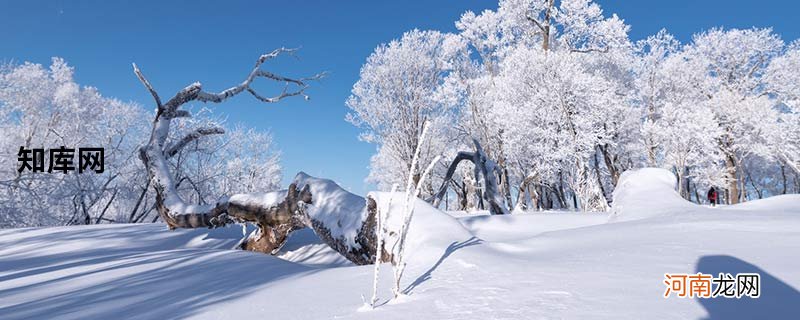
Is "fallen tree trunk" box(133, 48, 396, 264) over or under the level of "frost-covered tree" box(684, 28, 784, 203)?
under

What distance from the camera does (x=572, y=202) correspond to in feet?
60.5

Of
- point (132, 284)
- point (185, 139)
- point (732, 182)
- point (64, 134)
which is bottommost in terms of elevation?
point (132, 284)

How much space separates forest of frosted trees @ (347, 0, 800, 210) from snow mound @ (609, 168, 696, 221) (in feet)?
22.1

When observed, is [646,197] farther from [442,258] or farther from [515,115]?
[515,115]

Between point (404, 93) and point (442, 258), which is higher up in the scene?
point (404, 93)

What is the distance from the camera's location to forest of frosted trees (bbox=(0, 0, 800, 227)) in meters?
13.4

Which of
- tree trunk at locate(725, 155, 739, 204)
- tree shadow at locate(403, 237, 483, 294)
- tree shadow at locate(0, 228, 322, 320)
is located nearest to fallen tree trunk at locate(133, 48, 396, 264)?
tree shadow at locate(0, 228, 322, 320)

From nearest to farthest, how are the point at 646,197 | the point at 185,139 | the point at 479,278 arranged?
the point at 479,278, the point at 646,197, the point at 185,139

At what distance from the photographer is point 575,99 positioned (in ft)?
45.9

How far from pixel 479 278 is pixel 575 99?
1405cm

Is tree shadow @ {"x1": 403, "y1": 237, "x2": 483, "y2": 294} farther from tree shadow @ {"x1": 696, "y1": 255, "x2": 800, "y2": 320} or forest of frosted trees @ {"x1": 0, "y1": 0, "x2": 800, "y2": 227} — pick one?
forest of frosted trees @ {"x1": 0, "y1": 0, "x2": 800, "y2": 227}

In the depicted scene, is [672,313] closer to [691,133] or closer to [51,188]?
[51,188]

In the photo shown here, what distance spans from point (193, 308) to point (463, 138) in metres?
18.6

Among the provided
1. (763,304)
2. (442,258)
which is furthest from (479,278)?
(763,304)
